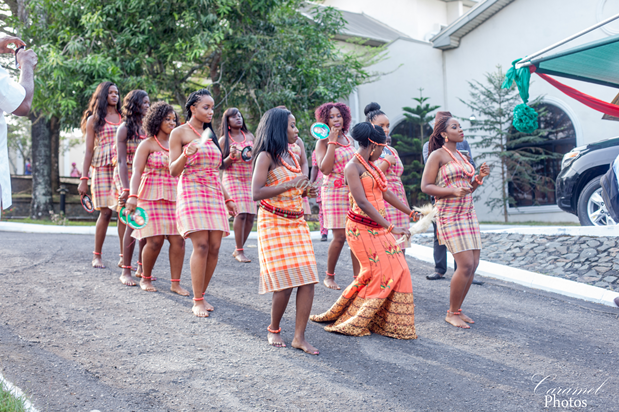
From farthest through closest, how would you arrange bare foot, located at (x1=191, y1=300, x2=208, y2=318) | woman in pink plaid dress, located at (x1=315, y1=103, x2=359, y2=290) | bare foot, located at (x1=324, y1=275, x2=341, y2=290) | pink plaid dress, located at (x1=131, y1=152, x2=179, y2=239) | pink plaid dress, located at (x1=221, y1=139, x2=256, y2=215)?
pink plaid dress, located at (x1=221, y1=139, x2=256, y2=215), bare foot, located at (x1=324, y1=275, x2=341, y2=290), woman in pink plaid dress, located at (x1=315, y1=103, x2=359, y2=290), pink plaid dress, located at (x1=131, y1=152, x2=179, y2=239), bare foot, located at (x1=191, y1=300, x2=208, y2=318)

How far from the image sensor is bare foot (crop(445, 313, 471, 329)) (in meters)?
4.78

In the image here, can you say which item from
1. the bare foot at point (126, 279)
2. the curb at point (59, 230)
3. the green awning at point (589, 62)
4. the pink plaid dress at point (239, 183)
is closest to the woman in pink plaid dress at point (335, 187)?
the pink plaid dress at point (239, 183)

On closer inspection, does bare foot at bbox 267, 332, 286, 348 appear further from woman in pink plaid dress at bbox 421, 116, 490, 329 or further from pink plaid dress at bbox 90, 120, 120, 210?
pink plaid dress at bbox 90, 120, 120, 210

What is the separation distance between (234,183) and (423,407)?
438cm

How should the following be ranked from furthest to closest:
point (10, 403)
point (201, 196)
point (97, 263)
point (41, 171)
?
point (41, 171) → point (97, 263) → point (201, 196) → point (10, 403)

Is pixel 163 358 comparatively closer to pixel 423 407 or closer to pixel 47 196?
pixel 423 407

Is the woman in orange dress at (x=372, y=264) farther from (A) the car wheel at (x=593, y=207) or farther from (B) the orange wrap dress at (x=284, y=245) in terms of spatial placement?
(A) the car wheel at (x=593, y=207)

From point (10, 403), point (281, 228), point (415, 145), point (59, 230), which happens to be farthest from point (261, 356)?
point (415, 145)

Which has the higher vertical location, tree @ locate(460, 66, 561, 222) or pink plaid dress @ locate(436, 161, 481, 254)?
tree @ locate(460, 66, 561, 222)

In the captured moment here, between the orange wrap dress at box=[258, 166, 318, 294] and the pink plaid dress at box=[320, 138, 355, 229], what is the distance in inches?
68.7

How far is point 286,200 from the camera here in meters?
4.02

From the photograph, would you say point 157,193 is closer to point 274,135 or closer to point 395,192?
point 274,135

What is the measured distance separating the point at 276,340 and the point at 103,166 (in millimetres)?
3461

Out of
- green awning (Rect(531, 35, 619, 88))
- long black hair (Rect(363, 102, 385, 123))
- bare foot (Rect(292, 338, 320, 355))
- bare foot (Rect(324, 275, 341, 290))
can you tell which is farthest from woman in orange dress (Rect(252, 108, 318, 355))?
green awning (Rect(531, 35, 619, 88))
